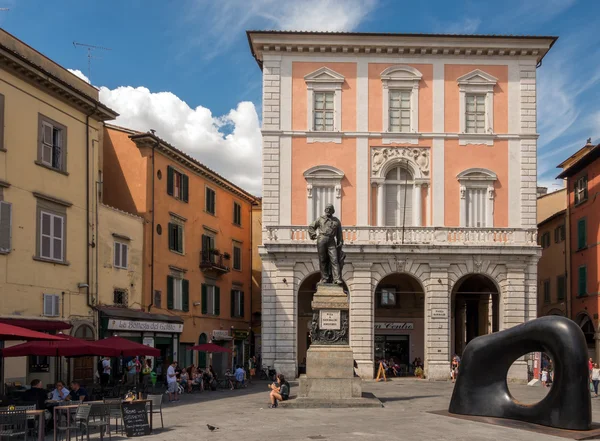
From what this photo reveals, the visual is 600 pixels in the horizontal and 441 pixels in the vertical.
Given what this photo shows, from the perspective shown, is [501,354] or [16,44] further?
[16,44]

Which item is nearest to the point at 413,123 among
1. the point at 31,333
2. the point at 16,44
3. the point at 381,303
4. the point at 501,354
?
the point at 381,303

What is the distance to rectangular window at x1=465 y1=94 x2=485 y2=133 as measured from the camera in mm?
42062

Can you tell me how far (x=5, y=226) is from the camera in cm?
2712

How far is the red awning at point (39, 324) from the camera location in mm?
26688

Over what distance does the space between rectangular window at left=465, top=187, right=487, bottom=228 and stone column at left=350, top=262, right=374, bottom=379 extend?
5.66 meters

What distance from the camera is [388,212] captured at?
41.8 m

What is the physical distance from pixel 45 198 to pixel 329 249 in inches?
436

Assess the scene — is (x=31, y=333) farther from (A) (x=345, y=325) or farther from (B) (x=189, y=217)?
(B) (x=189, y=217)

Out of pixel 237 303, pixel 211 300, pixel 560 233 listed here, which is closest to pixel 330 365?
pixel 211 300

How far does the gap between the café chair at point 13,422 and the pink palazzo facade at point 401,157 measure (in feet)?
79.2

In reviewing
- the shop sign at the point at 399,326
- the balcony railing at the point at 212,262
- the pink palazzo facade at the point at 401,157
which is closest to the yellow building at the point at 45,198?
the pink palazzo facade at the point at 401,157

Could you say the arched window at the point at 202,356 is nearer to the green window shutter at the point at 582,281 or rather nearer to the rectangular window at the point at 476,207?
the rectangular window at the point at 476,207

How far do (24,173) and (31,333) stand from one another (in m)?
10.6

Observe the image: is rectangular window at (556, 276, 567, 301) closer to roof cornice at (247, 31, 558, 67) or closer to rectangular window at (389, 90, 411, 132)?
roof cornice at (247, 31, 558, 67)
